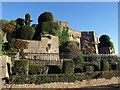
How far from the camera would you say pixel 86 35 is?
4869cm

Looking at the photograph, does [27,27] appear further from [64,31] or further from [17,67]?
[17,67]

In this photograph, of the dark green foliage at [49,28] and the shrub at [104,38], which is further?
the shrub at [104,38]

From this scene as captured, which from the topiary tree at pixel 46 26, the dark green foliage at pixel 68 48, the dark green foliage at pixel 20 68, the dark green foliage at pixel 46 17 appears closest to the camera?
the dark green foliage at pixel 20 68

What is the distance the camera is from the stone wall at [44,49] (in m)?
26.9

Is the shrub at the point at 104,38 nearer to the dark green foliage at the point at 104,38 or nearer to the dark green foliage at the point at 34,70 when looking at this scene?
the dark green foliage at the point at 104,38

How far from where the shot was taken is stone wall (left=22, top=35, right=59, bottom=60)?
2688cm

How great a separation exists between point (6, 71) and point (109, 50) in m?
28.9

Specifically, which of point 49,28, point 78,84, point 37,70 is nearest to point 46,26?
point 49,28

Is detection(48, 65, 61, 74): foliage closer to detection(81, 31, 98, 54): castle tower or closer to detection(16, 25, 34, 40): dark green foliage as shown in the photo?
detection(16, 25, 34, 40): dark green foliage

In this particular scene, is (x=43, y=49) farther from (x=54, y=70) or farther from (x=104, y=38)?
(x=104, y=38)

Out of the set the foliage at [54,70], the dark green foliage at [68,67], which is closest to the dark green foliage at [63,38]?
the foliage at [54,70]

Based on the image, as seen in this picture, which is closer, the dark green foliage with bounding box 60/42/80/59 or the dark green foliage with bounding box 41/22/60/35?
the dark green foliage with bounding box 41/22/60/35

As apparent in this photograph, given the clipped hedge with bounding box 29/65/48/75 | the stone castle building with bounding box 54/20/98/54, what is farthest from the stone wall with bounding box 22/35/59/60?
the stone castle building with bounding box 54/20/98/54

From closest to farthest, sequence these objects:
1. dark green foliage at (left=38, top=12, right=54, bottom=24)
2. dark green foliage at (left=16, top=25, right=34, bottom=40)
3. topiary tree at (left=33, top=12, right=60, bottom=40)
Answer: dark green foliage at (left=16, top=25, right=34, bottom=40) → topiary tree at (left=33, top=12, right=60, bottom=40) → dark green foliage at (left=38, top=12, right=54, bottom=24)
